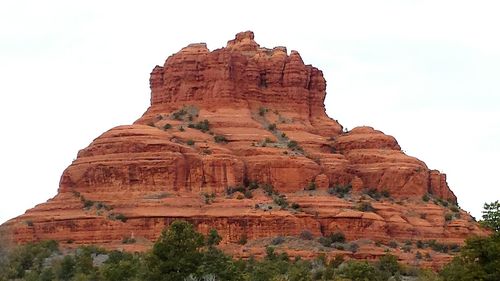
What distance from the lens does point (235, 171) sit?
136 metres

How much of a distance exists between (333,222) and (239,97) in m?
21.5

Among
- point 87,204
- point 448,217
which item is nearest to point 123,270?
point 87,204

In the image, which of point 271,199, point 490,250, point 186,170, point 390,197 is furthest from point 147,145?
point 490,250

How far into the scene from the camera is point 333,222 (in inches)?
5217

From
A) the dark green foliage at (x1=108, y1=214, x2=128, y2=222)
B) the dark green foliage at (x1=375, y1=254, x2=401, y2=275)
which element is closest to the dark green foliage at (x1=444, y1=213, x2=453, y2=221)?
the dark green foliage at (x1=375, y1=254, x2=401, y2=275)

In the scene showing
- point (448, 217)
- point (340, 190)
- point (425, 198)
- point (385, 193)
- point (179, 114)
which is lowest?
point (448, 217)

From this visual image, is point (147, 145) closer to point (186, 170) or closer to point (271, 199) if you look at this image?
point (186, 170)

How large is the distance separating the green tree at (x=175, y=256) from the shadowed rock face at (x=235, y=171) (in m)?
30.3

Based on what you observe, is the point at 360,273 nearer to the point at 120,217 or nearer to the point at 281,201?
the point at 281,201

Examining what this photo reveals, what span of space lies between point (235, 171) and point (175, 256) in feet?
139

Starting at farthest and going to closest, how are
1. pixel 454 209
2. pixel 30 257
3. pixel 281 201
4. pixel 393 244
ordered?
pixel 454 209
pixel 281 201
pixel 393 244
pixel 30 257

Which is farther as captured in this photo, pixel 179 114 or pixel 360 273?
pixel 179 114

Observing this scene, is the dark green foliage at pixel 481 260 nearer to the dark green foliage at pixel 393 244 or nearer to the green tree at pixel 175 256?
the green tree at pixel 175 256

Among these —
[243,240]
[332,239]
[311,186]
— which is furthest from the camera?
[311,186]
